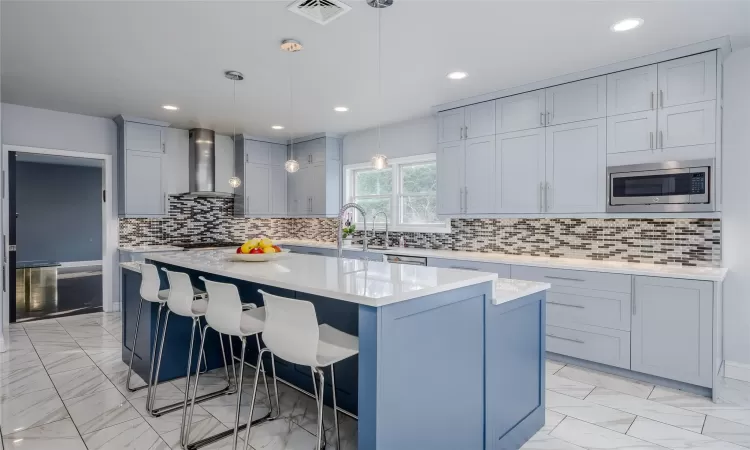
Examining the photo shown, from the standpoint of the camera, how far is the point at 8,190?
4.79 m

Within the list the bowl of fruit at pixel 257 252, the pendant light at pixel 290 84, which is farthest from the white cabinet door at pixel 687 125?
the bowl of fruit at pixel 257 252

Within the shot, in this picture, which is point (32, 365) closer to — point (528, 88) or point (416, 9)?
point (416, 9)

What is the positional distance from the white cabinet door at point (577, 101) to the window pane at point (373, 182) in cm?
244

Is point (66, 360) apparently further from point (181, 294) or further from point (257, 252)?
point (257, 252)

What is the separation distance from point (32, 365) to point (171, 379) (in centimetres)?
137

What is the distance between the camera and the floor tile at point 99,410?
2.56 meters

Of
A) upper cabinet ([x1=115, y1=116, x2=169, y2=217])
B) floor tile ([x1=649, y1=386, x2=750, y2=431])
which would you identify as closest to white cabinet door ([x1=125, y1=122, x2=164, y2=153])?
upper cabinet ([x1=115, y1=116, x2=169, y2=217])

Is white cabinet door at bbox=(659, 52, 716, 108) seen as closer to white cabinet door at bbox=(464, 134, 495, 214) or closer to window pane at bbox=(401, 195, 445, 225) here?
white cabinet door at bbox=(464, 134, 495, 214)

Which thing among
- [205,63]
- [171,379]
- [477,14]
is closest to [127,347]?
[171,379]

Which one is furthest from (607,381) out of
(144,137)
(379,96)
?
(144,137)

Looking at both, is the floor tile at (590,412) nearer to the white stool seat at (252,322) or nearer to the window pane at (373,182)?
the white stool seat at (252,322)

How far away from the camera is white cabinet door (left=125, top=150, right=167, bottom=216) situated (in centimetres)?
530

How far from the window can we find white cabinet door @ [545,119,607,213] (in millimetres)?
1512

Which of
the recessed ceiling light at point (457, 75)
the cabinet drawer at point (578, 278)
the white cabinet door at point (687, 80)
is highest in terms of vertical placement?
the recessed ceiling light at point (457, 75)
